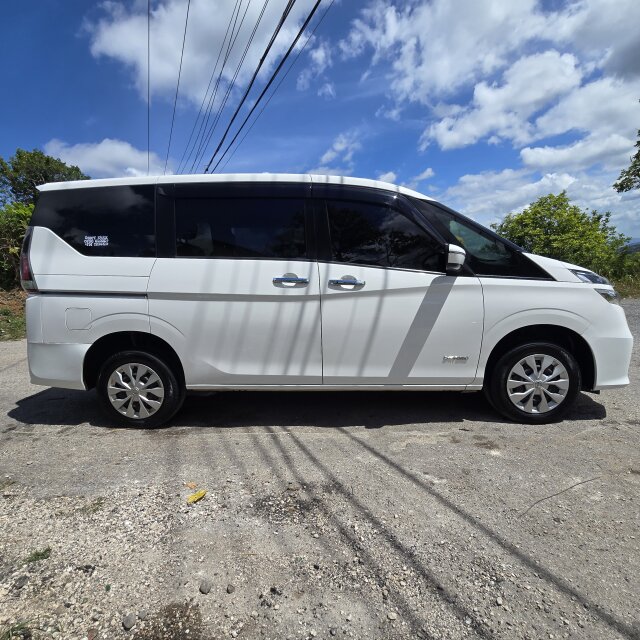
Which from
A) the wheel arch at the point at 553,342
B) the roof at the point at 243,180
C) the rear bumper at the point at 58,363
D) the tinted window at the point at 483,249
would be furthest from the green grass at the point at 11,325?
the wheel arch at the point at 553,342

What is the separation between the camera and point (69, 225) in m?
3.64

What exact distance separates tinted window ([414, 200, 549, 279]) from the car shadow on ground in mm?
1294

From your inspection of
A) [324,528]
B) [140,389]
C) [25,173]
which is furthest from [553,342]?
[25,173]

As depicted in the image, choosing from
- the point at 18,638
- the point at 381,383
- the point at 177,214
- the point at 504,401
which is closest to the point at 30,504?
the point at 18,638

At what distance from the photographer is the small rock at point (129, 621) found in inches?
69.1

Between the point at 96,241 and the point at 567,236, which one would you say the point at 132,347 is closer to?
the point at 96,241

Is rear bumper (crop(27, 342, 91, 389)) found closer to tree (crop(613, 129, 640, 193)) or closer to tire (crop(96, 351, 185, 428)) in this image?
tire (crop(96, 351, 185, 428))

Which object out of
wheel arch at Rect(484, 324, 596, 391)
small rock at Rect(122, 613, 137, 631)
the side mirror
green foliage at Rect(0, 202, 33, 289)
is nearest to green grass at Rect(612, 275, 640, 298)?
wheel arch at Rect(484, 324, 596, 391)

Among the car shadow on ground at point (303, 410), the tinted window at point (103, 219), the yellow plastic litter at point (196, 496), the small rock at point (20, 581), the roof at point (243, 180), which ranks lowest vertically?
the small rock at point (20, 581)

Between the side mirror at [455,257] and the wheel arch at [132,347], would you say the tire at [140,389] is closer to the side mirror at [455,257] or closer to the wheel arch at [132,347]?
the wheel arch at [132,347]

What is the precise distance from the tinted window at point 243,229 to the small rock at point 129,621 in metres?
2.46

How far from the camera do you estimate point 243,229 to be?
3.59 meters

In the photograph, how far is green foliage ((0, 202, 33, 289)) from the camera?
11586 mm

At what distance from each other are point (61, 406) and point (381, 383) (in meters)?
3.24
